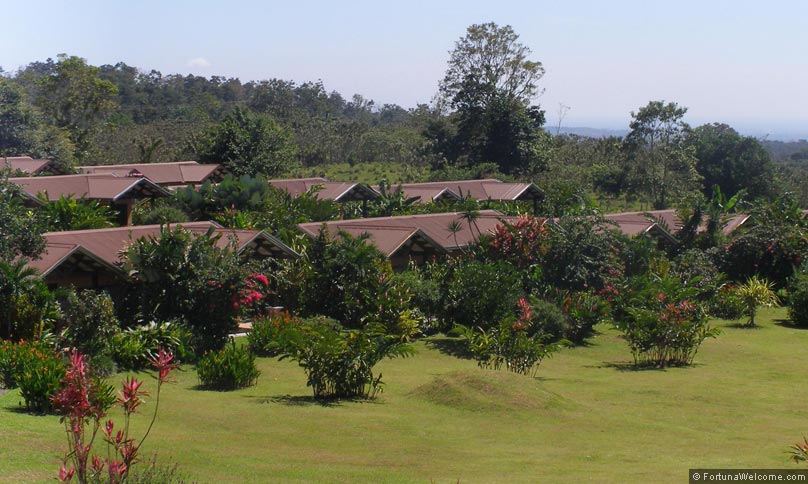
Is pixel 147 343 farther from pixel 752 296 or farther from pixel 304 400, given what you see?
pixel 752 296

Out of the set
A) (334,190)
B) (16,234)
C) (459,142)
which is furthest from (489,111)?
(16,234)

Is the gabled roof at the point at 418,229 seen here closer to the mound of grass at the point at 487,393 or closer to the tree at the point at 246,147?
the mound of grass at the point at 487,393

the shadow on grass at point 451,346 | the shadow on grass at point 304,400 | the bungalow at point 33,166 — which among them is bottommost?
the shadow on grass at point 451,346

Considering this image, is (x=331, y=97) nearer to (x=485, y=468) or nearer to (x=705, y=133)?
(x=705, y=133)

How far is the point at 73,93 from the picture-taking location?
242 ft

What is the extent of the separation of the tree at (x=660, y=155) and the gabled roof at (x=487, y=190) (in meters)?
16.1

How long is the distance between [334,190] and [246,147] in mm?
11230

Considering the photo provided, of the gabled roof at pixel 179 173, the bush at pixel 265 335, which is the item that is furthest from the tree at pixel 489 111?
the bush at pixel 265 335

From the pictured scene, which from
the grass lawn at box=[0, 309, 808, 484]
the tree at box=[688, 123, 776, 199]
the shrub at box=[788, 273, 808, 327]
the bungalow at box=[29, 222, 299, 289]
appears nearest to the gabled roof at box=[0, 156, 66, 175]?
the bungalow at box=[29, 222, 299, 289]

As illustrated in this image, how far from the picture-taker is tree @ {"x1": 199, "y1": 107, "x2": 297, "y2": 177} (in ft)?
174

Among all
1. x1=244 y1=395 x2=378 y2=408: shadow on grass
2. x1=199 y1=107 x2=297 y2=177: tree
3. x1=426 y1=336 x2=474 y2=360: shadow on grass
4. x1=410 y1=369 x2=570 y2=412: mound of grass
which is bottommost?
x1=426 y1=336 x2=474 y2=360: shadow on grass

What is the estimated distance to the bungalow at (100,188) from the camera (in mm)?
36281

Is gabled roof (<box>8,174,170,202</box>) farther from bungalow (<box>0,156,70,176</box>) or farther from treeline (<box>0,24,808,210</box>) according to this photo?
treeline (<box>0,24,808,210</box>)

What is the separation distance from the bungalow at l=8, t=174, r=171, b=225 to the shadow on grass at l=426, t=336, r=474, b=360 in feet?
54.4
